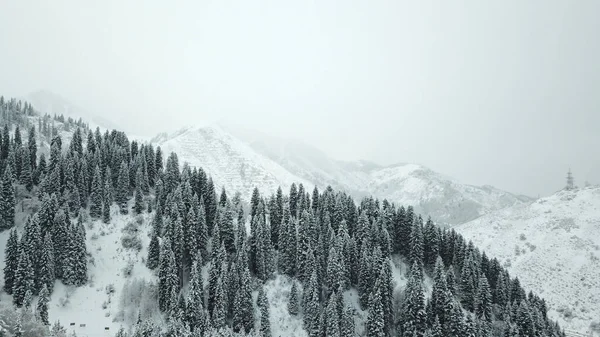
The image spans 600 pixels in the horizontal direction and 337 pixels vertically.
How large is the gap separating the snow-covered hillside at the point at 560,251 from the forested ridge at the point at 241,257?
40.7m

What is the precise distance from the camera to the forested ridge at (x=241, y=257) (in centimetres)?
8406

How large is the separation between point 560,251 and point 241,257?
478 feet

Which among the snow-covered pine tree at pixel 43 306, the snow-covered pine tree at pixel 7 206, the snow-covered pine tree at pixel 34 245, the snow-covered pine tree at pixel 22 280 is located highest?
the snow-covered pine tree at pixel 7 206

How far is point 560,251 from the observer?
160625 millimetres

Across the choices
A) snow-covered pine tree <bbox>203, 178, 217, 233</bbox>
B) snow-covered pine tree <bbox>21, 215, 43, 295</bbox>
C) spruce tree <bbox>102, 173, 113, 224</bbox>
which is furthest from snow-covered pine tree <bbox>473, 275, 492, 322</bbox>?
snow-covered pine tree <bbox>21, 215, 43, 295</bbox>

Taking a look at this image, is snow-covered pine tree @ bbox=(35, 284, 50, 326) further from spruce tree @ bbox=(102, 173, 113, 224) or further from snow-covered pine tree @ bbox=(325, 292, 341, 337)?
snow-covered pine tree @ bbox=(325, 292, 341, 337)

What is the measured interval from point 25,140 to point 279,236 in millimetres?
125197

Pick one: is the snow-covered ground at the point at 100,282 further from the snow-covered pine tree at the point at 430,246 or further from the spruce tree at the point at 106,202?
the snow-covered pine tree at the point at 430,246

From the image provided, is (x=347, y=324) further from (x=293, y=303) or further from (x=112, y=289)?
(x=112, y=289)

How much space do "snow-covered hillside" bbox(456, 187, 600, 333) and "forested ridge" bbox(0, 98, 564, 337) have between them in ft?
134

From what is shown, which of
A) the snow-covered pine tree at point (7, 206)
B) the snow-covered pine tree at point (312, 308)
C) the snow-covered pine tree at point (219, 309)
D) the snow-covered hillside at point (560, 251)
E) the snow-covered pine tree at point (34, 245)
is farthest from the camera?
the snow-covered hillside at point (560, 251)

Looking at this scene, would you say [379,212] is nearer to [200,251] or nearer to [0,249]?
[200,251]

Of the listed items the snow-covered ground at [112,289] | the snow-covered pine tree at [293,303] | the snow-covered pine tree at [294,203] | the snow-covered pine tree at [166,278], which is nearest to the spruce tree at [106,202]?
the snow-covered ground at [112,289]

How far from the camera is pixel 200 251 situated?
101m
